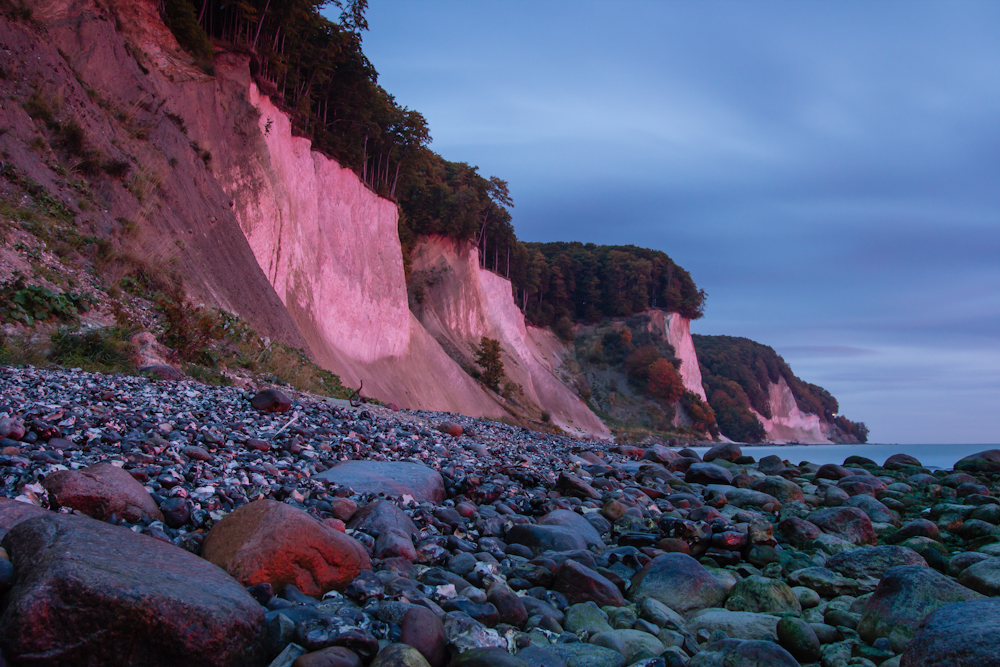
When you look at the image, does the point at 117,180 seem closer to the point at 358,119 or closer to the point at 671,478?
the point at 671,478

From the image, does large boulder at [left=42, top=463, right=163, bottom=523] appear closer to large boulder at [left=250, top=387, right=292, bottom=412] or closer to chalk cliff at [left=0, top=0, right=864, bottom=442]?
large boulder at [left=250, top=387, right=292, bottom=412]

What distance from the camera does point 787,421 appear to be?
8494 cm

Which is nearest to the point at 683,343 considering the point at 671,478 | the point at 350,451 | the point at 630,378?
the point at 630,378

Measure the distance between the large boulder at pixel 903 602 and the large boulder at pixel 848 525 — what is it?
2.58 m

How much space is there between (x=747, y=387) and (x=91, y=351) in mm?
82600

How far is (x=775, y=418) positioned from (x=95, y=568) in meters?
90.2

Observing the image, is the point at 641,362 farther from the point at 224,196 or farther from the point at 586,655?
the point at 586,655

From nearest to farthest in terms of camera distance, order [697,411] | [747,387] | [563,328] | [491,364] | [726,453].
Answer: [726,453], [491,364], [563,328], [697,411], [747,387]

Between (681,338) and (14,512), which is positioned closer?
(14,512)

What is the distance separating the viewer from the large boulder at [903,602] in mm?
3697

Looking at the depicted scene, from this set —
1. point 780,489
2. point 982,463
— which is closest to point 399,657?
point 780,489

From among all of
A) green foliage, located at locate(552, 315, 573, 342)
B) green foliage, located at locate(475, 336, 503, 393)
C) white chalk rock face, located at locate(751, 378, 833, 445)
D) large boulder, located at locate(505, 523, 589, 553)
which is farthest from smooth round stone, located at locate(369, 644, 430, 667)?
white chalk rock face, located at locate(751, 378, 833, 445)

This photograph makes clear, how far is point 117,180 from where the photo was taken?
13.2 meters

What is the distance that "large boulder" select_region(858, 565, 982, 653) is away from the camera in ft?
12.1
